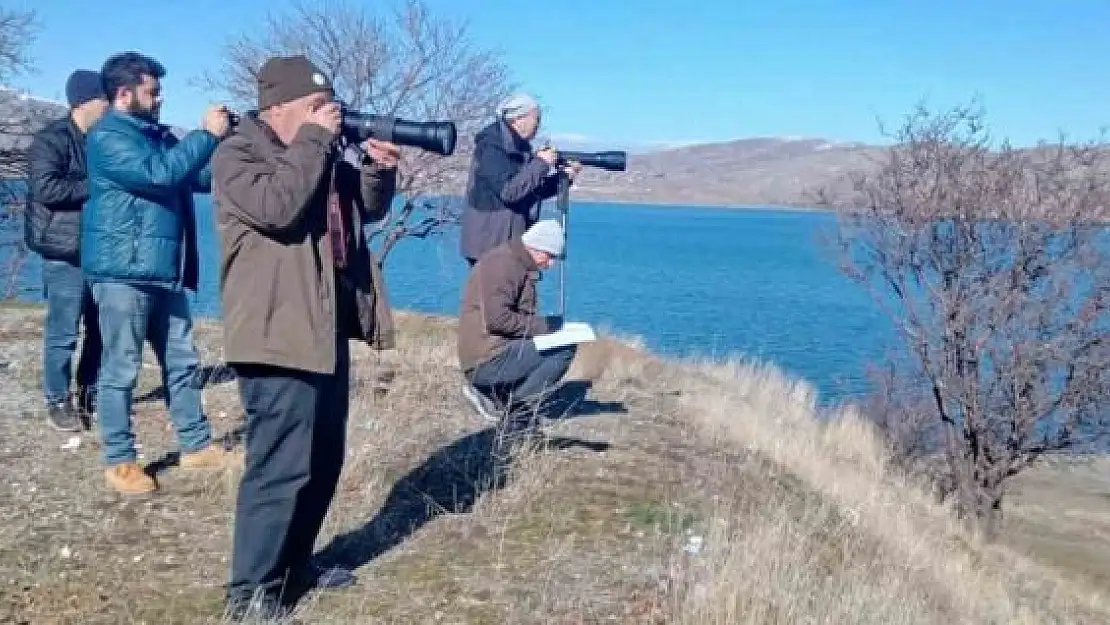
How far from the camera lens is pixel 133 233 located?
5184 mm

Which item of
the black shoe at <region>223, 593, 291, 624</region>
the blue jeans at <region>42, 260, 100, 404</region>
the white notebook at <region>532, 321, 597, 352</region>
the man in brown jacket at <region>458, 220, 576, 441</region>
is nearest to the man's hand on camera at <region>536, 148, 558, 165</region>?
the man in brown jacket at <region>458, 220, 576, 441</region>

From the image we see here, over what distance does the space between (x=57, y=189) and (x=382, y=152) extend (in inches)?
121

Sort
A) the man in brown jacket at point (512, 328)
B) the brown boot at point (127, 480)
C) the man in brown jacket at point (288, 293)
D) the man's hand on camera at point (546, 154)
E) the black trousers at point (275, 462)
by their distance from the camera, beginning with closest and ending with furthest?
1. the man in brown jacket at point (288, 293)
2. the black trousers at point (275, 462)
3. the brown boot at point (127, 480)
4. the man in brown jacket at point (512, 328)
5. the man's hand on camera at point (546, 154)

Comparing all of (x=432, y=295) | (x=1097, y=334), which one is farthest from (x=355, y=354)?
(x=432, y=295)

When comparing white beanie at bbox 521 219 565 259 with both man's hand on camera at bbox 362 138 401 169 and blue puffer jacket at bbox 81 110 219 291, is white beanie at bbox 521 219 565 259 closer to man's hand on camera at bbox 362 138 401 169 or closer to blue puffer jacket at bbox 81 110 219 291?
blue puffer jacket at bbox 81 110 219 291

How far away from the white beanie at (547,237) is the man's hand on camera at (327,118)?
2.62 metres

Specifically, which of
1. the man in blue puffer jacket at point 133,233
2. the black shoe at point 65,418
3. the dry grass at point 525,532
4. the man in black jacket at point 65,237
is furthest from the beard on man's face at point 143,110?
the black shoe at point 65,418

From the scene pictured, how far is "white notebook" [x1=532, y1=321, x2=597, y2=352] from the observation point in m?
6.46

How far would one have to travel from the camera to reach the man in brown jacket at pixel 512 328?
644 cm

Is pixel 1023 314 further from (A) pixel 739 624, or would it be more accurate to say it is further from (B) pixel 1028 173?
(A) pixel 739 624

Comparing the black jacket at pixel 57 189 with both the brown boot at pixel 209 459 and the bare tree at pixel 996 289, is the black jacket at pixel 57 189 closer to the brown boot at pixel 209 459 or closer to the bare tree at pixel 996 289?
the brown boot at pixel 209 459

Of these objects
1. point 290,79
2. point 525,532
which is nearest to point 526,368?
point 525,532

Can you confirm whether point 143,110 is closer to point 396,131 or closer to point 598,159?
point 396,131

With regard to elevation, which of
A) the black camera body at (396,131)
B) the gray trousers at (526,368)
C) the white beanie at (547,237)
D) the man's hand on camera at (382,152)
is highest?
the black camera body at (396,131)
